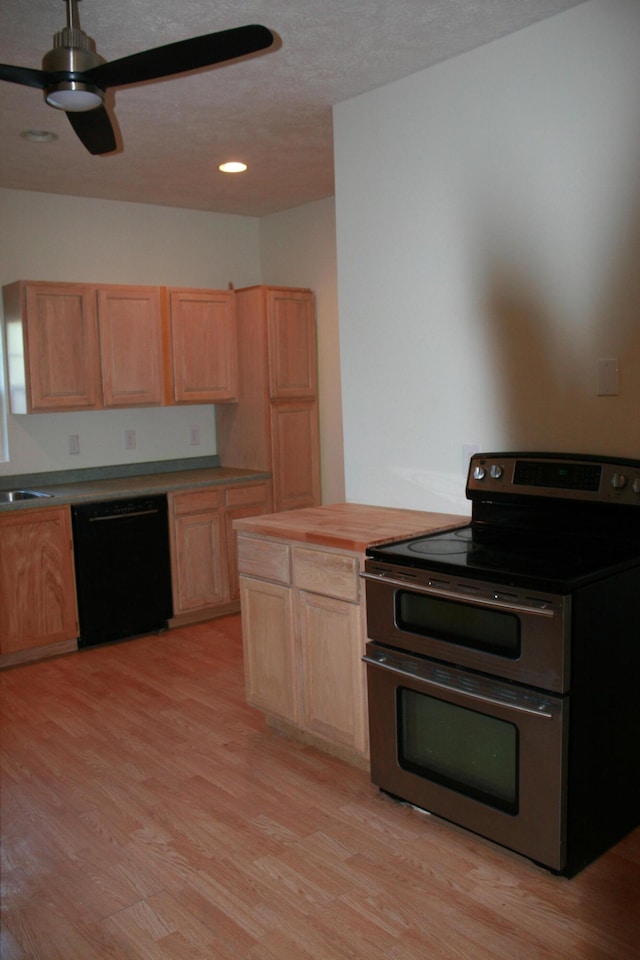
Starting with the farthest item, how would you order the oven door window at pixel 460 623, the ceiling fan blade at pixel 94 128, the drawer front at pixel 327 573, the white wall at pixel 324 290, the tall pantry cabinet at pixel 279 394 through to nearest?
the white wall at pixel 324 290, the tall pantry cabinet at pixel 279 394, the drawer front at pixel 327 573, the ceiling fan blade at pixel 94 128, the oven door window at pixel 460 623

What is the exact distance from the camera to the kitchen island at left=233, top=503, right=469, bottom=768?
2779 millimetres

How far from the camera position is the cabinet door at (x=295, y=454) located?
505 cm

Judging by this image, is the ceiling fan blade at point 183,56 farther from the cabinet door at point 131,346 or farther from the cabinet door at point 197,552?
the cabinet door at point 197,552

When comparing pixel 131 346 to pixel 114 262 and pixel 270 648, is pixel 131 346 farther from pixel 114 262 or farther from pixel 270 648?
pixel 270 648

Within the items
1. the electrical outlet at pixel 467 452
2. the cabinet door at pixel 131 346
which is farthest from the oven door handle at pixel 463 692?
the cabinet door at pixel 131 346

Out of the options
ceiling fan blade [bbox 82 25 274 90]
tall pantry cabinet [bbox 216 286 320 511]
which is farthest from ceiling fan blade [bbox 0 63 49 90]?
tall pantry cabinet [bbox 216 286 320 511]

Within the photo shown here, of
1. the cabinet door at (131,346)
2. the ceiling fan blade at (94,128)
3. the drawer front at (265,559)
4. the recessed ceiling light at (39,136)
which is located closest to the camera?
the ceiling fan blade at (94,128)

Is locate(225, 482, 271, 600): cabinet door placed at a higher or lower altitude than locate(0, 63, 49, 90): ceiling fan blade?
lower

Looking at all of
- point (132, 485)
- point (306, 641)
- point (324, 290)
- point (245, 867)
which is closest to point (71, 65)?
point (306, 641)

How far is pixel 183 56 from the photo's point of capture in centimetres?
209

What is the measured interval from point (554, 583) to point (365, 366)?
1.62 metres

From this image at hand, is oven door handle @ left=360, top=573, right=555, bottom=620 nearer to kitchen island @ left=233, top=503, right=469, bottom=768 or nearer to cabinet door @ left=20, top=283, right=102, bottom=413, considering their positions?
kitchen island @ left=233, top=503, right=469, bottom=768

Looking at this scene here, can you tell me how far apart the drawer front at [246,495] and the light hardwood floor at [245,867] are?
1668 mm

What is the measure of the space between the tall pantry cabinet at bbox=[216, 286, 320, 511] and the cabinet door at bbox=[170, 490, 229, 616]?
0.48 metres
